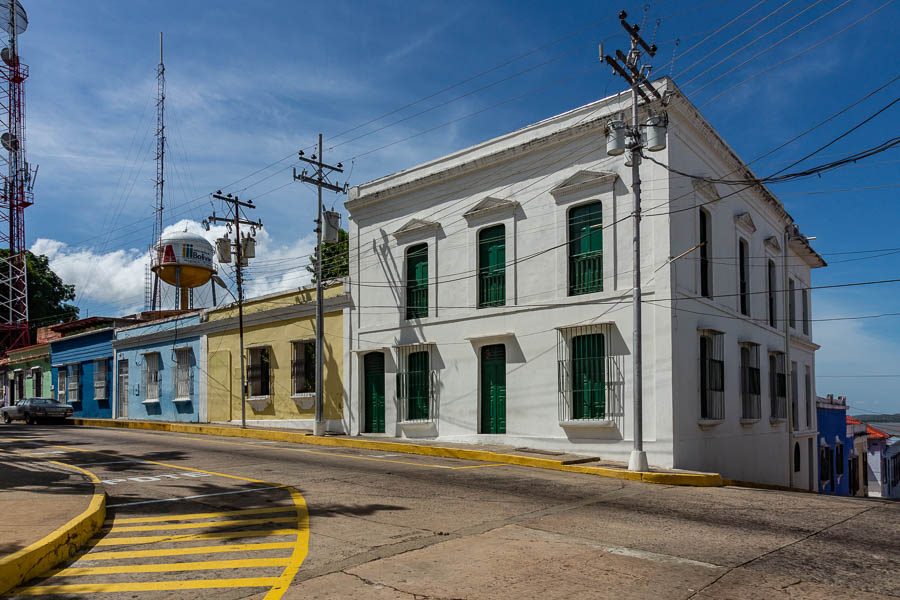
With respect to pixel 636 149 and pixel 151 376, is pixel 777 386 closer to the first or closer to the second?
pixel 636 149

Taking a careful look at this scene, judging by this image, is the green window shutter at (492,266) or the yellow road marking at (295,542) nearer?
the yellow road marking at (295,542)

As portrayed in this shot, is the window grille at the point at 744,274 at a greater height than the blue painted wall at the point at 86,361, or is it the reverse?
the window grille at the point at 744,274

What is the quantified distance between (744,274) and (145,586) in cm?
1836

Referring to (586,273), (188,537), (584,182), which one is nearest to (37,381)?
(586,273)

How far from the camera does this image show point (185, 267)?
3612 centimetres

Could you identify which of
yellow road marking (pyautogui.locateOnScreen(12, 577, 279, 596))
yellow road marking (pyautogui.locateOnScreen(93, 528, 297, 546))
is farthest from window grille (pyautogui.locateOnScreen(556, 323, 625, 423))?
yellow road marking (pyautogui.locateOnScreen(12, 577, 279, 596))

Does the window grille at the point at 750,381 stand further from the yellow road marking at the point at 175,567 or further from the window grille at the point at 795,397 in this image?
the yellow road marking at the point at 175,567

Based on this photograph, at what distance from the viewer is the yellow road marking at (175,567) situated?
256 inches

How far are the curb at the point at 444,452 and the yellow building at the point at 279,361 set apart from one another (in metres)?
1.44

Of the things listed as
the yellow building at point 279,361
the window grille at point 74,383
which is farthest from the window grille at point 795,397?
the window grille at point 74,383

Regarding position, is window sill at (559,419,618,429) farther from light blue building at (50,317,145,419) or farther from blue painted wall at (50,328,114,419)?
blue painted wall at (50,328,114,419)

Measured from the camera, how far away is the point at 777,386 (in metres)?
22.7

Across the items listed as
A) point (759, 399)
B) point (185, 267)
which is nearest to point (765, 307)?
point (759, 399)

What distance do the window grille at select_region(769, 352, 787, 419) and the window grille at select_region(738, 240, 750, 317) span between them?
9.28 ft
